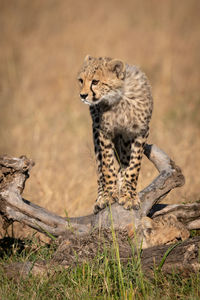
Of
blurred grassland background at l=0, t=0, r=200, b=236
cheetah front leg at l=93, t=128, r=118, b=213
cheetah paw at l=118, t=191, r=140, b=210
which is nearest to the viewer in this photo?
cheetah paw at l=118, t=191, r=140, b=210

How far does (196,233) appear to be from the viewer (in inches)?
171

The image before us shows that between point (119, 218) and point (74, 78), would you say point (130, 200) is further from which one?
point (74, 78)

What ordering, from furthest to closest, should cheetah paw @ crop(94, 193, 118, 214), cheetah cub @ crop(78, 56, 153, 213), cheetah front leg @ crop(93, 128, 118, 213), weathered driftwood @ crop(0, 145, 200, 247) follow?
cheetah front leg @ crop(93, 128, 118, 213)
cheetah paw @ crop(94, 193, 118, 214)
cheetah cub @ crop(78, 56, 153, 213)
weathered driftwood @ crop(0, 145, 200, 247)

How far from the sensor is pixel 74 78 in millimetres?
11281

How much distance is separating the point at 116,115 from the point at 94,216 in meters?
0.94

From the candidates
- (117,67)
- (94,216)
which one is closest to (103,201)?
(94,216)

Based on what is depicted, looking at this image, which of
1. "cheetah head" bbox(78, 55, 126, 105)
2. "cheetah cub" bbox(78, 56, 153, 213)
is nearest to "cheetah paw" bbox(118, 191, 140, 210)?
"cheetah cub" bbox(78, 56, 153, 213)

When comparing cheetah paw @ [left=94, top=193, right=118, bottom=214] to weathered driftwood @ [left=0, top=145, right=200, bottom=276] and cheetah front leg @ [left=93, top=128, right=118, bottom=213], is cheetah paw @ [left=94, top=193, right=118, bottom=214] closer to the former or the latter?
cheetah front leg @ [left=93, top=128, right=118, bottom=213]

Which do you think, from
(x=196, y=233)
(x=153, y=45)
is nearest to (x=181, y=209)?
(x=196, y=233)

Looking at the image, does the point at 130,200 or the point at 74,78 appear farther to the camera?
the point at 74,78

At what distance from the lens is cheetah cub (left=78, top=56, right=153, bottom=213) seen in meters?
4.23

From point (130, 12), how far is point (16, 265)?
1156cm

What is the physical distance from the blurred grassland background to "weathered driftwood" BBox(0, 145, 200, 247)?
0.36 metres

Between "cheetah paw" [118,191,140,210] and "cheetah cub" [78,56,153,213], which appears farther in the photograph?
"cheetah cub" [78,56,153,213]
